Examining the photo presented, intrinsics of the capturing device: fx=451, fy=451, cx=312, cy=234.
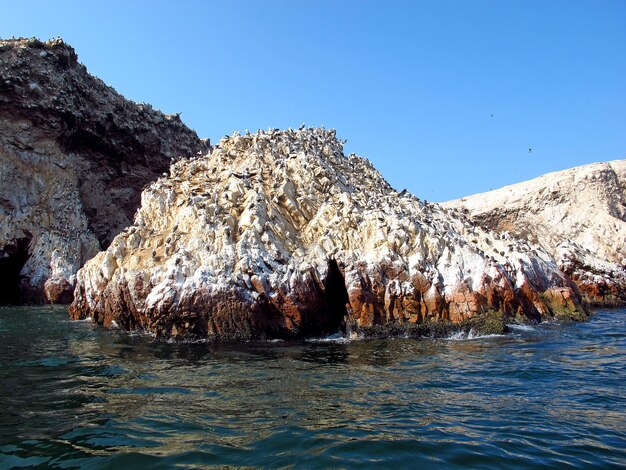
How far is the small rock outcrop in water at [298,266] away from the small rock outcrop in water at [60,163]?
58.7ft

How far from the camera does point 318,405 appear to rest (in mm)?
8117

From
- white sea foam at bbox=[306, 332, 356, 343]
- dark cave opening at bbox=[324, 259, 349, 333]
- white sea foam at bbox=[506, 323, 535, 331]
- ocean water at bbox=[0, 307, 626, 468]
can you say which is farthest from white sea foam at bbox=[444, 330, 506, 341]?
dark cave opening at bbox=[324, 259, 349, 333]

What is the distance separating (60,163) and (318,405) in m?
41.9

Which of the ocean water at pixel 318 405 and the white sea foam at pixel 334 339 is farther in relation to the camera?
the white sea foam at pixel 334 339

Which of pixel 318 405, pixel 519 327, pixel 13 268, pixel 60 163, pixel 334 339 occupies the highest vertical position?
pixel 60 163

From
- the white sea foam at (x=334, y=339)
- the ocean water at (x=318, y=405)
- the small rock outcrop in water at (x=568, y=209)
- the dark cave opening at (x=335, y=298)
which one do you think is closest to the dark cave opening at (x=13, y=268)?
the ocean water at (x=318, y=405)

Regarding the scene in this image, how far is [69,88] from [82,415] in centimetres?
4328

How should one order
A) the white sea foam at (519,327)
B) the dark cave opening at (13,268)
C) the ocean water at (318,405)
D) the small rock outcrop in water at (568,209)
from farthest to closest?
the small rock outcrop in water at (568,209) → the dark cave opening at (13,268) → the white sea foam at (519,327) → the ocean water at (318,405)

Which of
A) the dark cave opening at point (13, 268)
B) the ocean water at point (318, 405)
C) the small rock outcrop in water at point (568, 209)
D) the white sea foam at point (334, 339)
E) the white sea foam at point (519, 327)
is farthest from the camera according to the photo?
the small rock outcrop in water at point (568, 209)

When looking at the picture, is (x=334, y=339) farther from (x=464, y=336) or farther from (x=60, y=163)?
(x=60, y=163)

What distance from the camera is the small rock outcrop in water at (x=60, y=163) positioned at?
3572 centimetres

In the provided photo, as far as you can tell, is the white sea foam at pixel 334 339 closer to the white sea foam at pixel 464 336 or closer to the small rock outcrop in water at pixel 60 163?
the white sea foam at pixel 464 336

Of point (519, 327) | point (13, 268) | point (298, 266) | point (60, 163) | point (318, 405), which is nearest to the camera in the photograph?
point (318, 405)

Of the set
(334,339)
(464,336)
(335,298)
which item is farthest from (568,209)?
(334,339)
